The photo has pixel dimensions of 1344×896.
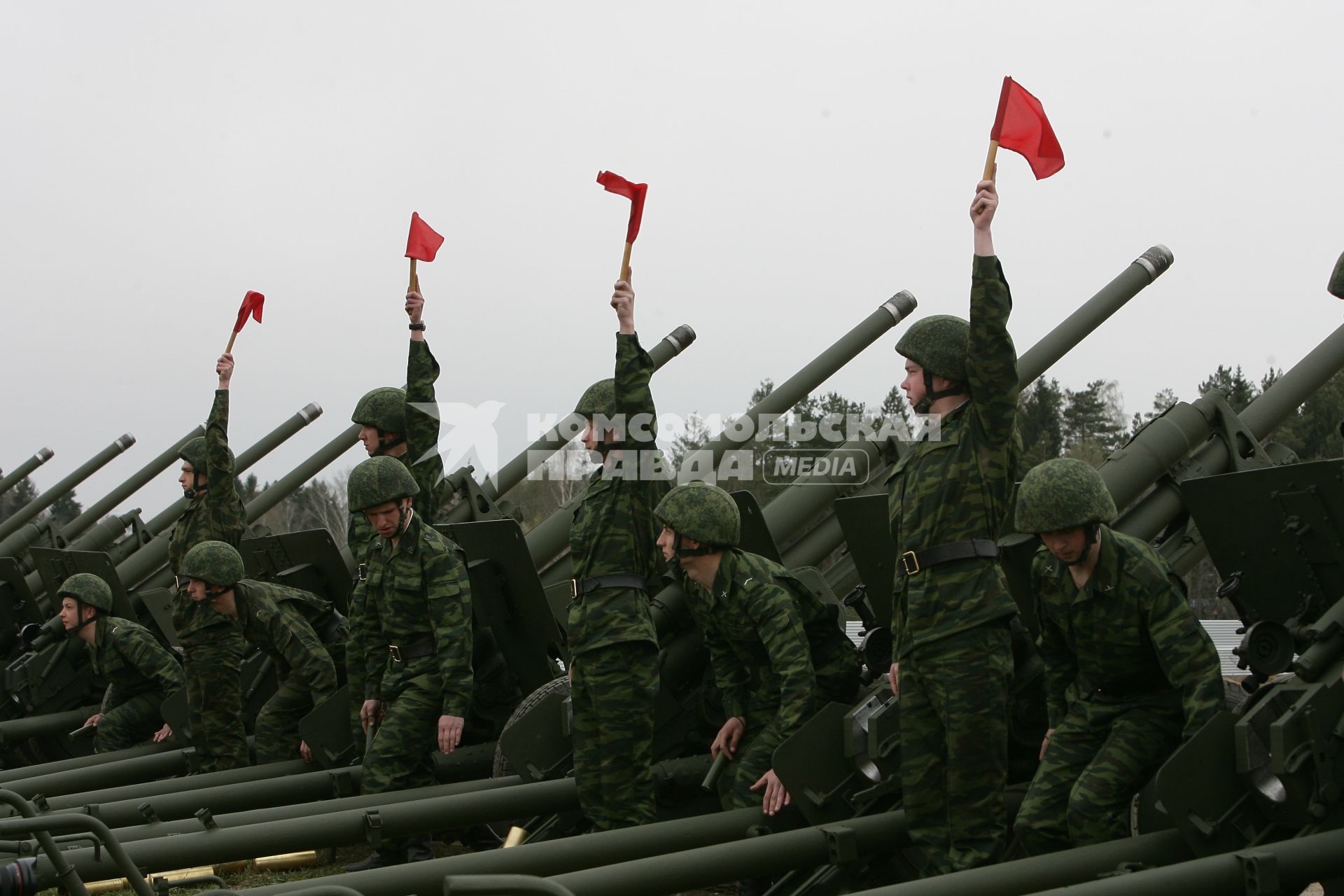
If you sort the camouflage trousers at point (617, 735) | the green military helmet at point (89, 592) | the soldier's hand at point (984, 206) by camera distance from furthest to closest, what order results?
1. the green military helmet at point (89, 592)
2. the camouflage trousers at point (617, 735)
3. the soldier's hand at point (984, 206)

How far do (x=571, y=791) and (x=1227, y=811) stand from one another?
256 cm

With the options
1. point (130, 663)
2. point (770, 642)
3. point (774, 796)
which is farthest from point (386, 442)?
point (774, 796)

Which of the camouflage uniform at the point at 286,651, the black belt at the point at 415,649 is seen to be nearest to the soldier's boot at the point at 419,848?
the black belt at the point at 415,649

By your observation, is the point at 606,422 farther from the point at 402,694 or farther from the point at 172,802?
the point at 172,802

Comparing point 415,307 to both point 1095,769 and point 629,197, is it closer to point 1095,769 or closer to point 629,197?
point 629,197

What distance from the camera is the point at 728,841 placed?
5.21m

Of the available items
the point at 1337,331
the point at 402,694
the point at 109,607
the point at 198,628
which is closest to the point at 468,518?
the point at 198,628

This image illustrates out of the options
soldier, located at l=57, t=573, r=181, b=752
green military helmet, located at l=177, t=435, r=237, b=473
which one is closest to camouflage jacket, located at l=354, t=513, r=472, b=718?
soldier, located at l=57, t=573, r=181, b=752

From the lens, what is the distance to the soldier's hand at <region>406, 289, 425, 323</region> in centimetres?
771

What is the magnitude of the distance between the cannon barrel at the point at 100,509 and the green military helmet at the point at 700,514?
861 cm

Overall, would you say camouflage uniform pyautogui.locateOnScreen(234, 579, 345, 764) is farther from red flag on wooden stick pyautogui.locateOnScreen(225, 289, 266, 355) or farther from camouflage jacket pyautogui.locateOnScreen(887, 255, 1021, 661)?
camouflage jacket pyautogui.locateOnScreen(887, 255, 1021, 661)

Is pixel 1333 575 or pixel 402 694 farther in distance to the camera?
pixel 402 694

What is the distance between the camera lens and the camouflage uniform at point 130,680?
363 inches

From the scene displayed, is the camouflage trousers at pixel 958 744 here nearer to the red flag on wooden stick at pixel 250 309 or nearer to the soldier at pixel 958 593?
the soldier at pixel 958 593
